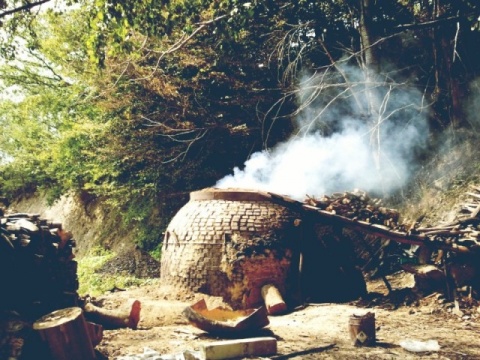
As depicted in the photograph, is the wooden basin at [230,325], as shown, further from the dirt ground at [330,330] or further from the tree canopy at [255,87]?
the tree canopy at [255,87]

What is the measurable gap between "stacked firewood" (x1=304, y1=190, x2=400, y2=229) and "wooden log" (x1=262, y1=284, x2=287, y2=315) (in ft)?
5.48

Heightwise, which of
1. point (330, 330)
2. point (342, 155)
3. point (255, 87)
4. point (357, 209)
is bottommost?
point (330, 330)

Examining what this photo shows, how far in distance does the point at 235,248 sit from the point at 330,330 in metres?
2.11

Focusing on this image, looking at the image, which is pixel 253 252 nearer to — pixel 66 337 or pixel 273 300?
pixel 273 300

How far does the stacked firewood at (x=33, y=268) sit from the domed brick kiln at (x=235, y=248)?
7.82 feet

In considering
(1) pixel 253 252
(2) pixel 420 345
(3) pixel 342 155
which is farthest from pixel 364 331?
(3) pixel 342 155

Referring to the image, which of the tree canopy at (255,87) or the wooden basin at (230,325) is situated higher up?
the tree canopy at (255,87)

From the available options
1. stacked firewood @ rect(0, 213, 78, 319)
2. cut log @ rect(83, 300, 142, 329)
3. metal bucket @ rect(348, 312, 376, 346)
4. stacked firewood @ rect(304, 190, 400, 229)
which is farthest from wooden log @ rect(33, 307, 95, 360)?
stacked firewood @ rect(304, 190, 400, 229)

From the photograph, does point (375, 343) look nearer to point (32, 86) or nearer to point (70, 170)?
point (70, 170)

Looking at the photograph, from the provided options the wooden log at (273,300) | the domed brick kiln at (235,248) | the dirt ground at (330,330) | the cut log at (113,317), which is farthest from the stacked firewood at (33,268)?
the wooden log at (273,300)

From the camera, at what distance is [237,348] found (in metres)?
3.91

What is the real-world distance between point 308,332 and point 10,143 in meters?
21.4

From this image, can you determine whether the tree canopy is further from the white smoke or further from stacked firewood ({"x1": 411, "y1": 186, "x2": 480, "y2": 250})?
stacked firewood ({"x1": 411, "y1": 186, "x2": 480, "y2": 250})

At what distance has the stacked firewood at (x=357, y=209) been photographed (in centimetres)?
671
